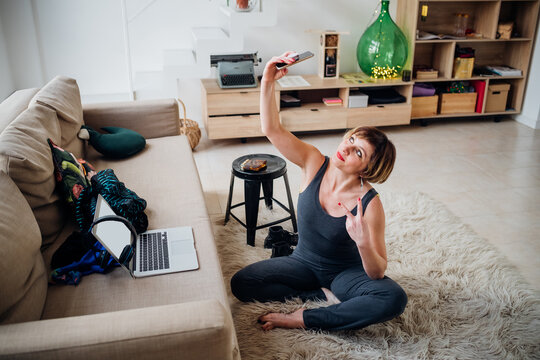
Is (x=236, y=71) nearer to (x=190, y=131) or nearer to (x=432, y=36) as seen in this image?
(x=190, y=131)

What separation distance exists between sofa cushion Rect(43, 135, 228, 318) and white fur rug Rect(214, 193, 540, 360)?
37 centimetres

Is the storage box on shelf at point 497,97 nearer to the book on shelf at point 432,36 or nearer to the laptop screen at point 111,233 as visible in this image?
the book on shelf at point 432,36

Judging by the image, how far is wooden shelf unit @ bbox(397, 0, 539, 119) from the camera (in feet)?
14.5

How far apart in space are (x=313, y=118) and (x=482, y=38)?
5.87ft

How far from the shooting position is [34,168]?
1.81 m

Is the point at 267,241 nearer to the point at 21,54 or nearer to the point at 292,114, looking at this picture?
the point at 292,114

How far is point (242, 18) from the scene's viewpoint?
3830 mm

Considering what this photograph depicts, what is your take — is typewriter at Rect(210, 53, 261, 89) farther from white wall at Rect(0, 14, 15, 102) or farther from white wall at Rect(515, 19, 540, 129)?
white wall at Rect(515, 19, 540, 129)

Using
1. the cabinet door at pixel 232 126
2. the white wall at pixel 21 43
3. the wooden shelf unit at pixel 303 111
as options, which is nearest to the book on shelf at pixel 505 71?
the wooden shelf unit at pixel 303 111

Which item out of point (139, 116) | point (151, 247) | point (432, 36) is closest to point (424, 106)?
point (432, 36)

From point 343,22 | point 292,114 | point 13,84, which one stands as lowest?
point 292,114

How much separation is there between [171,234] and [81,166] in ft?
2.10

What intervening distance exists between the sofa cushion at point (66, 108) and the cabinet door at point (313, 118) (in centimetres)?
187

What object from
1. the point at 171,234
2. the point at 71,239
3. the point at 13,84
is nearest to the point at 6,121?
the point at 71,239
